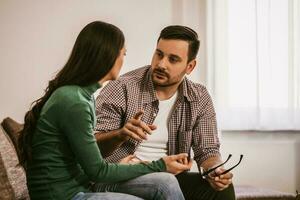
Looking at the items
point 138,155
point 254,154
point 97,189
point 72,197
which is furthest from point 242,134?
point 72,197

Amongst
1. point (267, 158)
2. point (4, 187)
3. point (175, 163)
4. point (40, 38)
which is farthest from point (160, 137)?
point (267, 158)

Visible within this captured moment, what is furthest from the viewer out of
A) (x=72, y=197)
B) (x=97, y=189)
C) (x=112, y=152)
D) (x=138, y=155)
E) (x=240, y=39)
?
(x=240, y=39)

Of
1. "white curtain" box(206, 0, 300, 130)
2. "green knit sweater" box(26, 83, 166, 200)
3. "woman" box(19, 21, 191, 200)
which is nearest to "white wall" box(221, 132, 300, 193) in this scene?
"white curtain" box(206, 0, 300, 130)

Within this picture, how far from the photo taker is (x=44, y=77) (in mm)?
2547

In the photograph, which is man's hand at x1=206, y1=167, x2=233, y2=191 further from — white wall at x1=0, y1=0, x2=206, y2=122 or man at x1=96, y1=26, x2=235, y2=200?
white wall at x1=0, y1=0, x2=206, y2=122

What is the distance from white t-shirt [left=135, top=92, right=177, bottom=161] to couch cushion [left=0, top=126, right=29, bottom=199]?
1.75 ft

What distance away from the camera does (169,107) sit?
1.82 metres

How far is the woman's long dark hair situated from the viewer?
122cm

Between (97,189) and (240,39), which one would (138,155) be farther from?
(240,39)

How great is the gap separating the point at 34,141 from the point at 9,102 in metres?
1.39

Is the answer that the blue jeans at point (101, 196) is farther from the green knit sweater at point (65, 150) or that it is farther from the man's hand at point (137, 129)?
the man's hand at point (137, 129)

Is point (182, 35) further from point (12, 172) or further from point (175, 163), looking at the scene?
point (12, 172)

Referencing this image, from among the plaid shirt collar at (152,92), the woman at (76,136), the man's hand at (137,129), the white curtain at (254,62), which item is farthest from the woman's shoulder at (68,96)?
the white curtain at (254,62)

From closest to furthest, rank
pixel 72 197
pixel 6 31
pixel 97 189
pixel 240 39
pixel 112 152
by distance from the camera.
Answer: pixel 72 197, pixel 97 189, pixel 112 152, pixel 6 31, pixel 240 39
